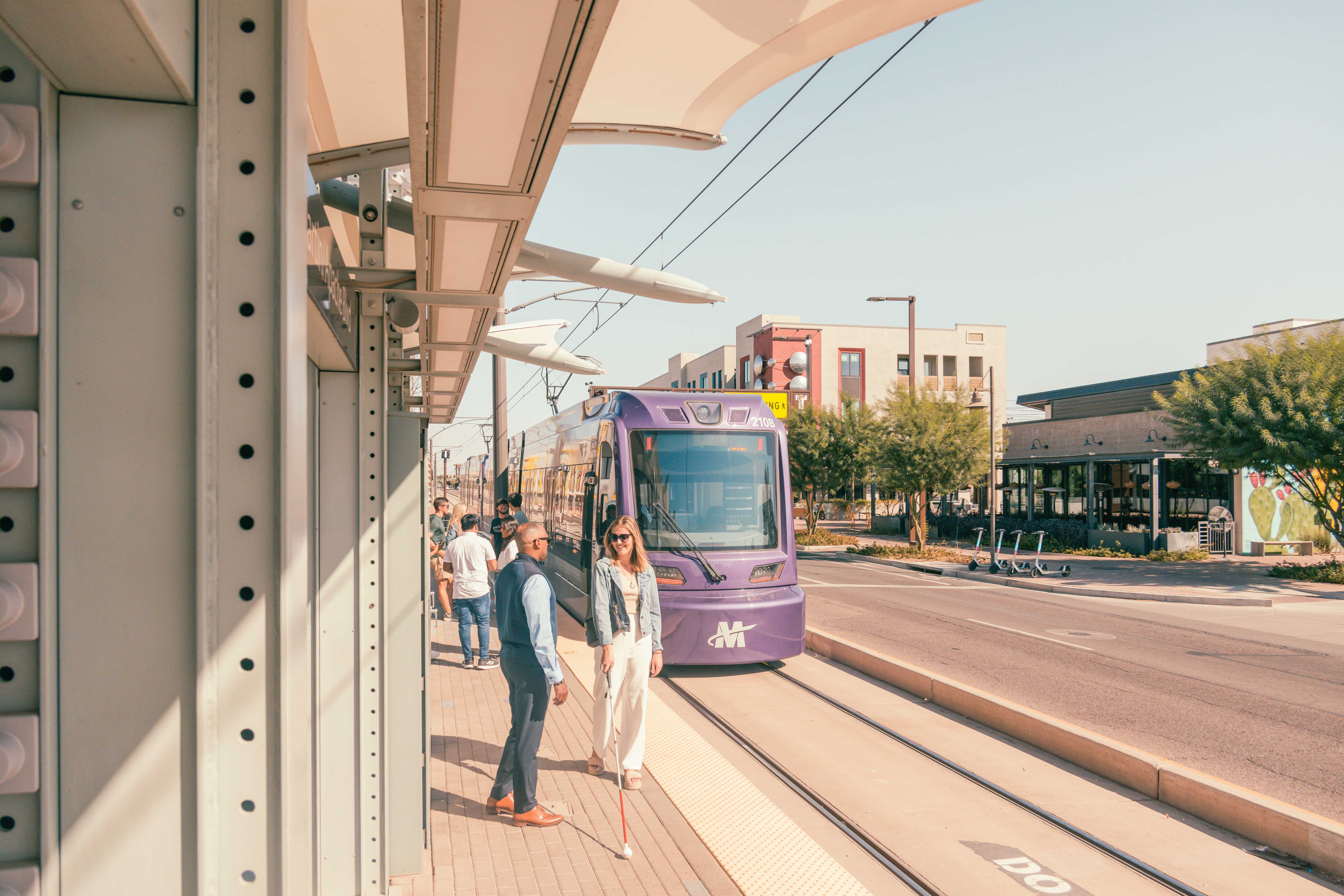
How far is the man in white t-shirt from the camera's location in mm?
9695

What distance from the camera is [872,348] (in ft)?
190

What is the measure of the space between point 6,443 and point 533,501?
18.5 m

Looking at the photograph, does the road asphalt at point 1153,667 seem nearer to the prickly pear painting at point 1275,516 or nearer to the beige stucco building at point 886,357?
the prickly pear painting at point 1275,516

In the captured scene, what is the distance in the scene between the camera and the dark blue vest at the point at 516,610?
5.36 m

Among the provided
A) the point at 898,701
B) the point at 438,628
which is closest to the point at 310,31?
the point at 898,701

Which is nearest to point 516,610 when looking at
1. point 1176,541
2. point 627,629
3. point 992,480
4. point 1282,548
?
point 627,629

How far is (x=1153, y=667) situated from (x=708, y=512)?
240 inches

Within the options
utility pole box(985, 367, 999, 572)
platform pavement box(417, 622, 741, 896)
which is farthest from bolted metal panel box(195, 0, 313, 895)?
utility pole box(985, 367, 999, 572)

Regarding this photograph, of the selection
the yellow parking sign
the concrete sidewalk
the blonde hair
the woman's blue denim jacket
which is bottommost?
the concrete sidewalk

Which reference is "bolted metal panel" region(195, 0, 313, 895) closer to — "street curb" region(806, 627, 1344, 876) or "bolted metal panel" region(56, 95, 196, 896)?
"bolted metal panel" region(56, 95, 196, 896)

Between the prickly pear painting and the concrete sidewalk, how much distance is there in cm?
174

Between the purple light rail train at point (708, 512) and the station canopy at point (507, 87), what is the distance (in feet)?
18.3

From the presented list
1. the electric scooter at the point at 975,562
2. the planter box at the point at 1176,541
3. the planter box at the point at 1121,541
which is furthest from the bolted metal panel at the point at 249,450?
the planter box at the point at 1121,541

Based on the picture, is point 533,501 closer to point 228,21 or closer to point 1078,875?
point 1078,875
